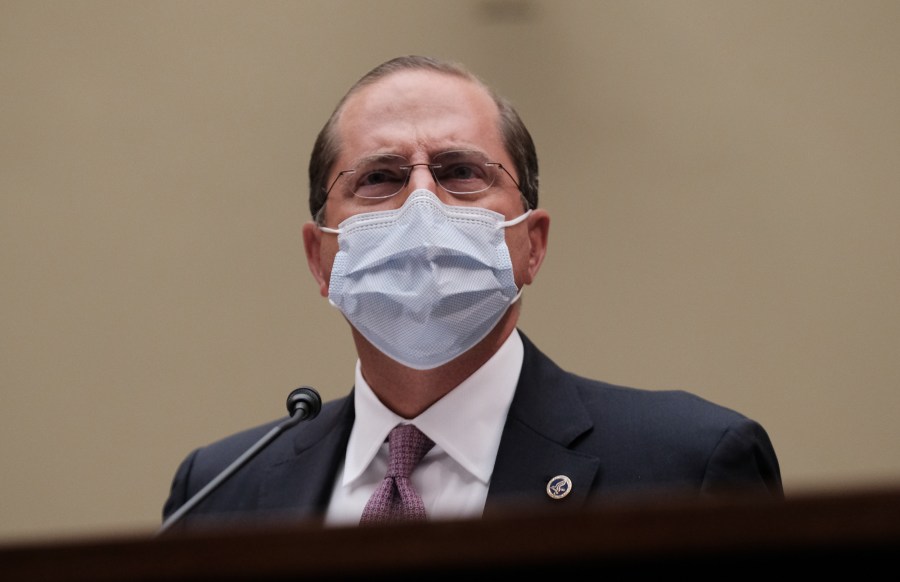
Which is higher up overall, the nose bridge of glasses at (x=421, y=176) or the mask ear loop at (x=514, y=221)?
the nose bridge of glasses at (x=421, y=176)

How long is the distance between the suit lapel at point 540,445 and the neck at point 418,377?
11 cm

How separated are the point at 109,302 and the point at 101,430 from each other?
0.49 metres

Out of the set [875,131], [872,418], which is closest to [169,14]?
[875,131]

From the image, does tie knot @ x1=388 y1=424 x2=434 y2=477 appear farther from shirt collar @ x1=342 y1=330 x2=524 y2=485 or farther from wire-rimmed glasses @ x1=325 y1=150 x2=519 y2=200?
wire-rimmed glasses @ x1=325 y1=150 x2=519 y2=200

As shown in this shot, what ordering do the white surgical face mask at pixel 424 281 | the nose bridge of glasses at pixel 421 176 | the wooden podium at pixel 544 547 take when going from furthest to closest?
the nose bridge of glasses at pixel 421 176
the white surgical face mask at pixel 424 281
the wooden podium at pixel 544 547

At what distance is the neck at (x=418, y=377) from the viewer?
2.41 meters

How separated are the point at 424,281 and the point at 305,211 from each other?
6.36 feet

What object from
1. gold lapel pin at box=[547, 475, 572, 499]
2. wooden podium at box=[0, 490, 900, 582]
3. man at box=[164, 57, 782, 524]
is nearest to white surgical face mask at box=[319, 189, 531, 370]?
man at box=[164, 57, 782, 524]

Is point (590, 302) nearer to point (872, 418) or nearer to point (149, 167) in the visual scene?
point (872, 418)

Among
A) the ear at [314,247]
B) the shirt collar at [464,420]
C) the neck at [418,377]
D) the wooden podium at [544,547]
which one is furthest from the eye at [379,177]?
the wooden podium at [544,547]

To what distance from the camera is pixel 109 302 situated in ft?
13.6

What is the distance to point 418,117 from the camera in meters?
2.52

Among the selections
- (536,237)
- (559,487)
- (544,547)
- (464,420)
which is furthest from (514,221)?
(544,547)

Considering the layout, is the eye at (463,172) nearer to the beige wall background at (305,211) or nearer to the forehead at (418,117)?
the forehead at (418,117)
